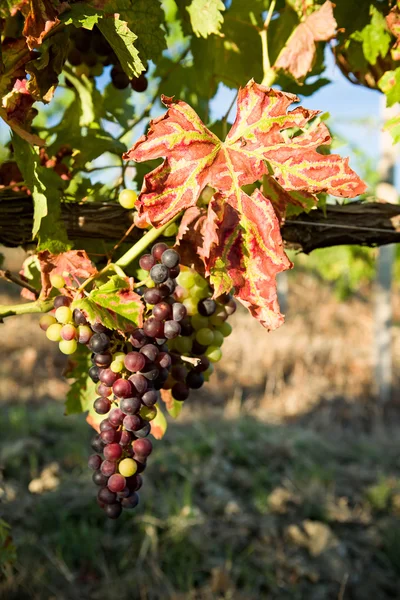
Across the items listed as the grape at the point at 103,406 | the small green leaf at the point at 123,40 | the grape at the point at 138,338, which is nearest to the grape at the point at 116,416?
the grape at the point at 103,406

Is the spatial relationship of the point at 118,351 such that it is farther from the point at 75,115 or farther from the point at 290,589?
the point at 290,589

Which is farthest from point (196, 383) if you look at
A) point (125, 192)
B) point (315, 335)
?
point (315, 335)

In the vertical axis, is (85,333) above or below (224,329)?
above

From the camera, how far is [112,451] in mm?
A: 943

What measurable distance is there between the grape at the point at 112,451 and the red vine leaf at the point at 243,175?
33 centimetres

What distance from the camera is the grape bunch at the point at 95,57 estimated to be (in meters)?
1.13

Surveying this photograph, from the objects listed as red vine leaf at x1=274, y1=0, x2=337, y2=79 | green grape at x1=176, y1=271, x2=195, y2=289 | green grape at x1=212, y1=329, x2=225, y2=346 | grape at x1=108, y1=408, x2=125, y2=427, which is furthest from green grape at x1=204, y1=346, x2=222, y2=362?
red vine leaf at x1=274, y1=0, x2=337, y2=79

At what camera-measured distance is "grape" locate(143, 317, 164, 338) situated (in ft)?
2.94

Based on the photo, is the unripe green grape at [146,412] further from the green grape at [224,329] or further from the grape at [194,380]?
the green grape at [224,329]

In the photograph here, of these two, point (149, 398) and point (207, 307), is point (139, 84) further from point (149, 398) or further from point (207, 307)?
point (149, 398)

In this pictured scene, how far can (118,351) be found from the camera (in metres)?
0.93

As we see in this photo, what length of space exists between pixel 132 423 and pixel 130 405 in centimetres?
4

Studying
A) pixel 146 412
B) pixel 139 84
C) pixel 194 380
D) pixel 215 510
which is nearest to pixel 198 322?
pixel 194 380

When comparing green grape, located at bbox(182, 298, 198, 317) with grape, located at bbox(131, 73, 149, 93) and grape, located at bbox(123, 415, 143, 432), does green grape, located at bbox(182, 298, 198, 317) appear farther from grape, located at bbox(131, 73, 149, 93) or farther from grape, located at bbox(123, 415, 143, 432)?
grape, located at bbox(131, 73, 149, 93)
